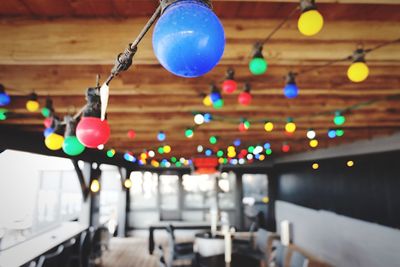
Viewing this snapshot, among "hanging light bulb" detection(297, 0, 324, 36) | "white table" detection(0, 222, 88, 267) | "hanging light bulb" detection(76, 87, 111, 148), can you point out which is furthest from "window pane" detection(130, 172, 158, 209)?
"hanging light bulb" detection(297, 0, 324, 36)

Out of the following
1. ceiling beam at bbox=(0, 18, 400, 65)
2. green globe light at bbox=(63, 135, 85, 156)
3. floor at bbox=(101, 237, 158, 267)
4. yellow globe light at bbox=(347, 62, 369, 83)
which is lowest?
floor at bbox=(101, 237, 158, 267)

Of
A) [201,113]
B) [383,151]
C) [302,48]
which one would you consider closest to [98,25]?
[302,48]

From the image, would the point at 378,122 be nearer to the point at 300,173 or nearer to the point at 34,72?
the point at 34,72

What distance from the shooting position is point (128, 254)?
28.7 ft

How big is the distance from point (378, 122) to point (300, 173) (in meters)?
6.24

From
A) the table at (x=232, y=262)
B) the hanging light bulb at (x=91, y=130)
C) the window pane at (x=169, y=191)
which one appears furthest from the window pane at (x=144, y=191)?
the hanging light bulb at (x=91, y=130)

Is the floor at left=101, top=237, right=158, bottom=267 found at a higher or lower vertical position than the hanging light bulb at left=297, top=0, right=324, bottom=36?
lower

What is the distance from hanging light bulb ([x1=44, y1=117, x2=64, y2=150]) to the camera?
86.9 inches

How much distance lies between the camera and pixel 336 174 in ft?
29.5

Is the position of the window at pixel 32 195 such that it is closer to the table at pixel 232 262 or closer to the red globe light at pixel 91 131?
the table at pixel 232 262

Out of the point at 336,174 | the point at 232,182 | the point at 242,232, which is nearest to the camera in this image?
the point at 336,174

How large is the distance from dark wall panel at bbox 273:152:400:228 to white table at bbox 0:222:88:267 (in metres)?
7.22

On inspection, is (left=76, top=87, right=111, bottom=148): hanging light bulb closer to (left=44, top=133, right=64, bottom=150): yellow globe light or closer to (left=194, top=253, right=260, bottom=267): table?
(left=44, top=133, right=64, bottom=150): yellow globe light

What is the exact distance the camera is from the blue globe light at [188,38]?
27.3 inches
